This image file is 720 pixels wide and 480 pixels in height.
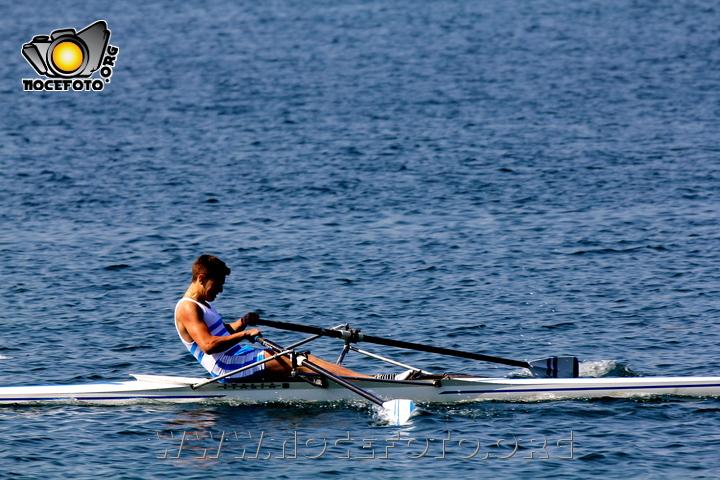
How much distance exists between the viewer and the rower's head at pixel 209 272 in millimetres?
13008

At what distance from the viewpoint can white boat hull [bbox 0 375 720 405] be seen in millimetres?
13703

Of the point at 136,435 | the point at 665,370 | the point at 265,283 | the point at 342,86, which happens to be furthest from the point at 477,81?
the point at 136,435

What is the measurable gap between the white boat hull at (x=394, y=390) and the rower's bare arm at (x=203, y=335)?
762mm

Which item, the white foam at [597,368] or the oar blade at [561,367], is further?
the white foam at [597,368]

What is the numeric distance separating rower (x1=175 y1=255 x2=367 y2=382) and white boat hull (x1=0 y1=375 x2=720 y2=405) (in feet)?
0.70

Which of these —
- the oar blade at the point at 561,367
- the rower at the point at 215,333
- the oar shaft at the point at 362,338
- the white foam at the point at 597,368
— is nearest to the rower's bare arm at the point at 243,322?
the rower at the point at 215,333

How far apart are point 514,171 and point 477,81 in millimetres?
14008

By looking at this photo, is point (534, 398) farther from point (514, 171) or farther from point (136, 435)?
point (514, 171)

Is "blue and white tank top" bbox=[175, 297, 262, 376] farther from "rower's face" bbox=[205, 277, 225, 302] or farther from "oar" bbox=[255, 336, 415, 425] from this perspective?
"oar" bbox=[255, 336, 415, 425]

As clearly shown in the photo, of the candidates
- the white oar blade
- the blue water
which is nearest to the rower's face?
the blue water

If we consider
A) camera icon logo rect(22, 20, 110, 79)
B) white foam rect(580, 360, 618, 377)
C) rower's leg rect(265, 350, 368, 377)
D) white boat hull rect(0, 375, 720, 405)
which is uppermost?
camera icon logo rect(22, 20, 110, 79)

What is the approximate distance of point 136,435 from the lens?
12.9 m

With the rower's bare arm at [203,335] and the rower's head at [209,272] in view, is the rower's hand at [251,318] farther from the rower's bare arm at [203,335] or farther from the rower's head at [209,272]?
the rower's head at [209,272]

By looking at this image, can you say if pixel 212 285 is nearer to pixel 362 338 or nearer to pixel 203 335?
pixel 203 335
